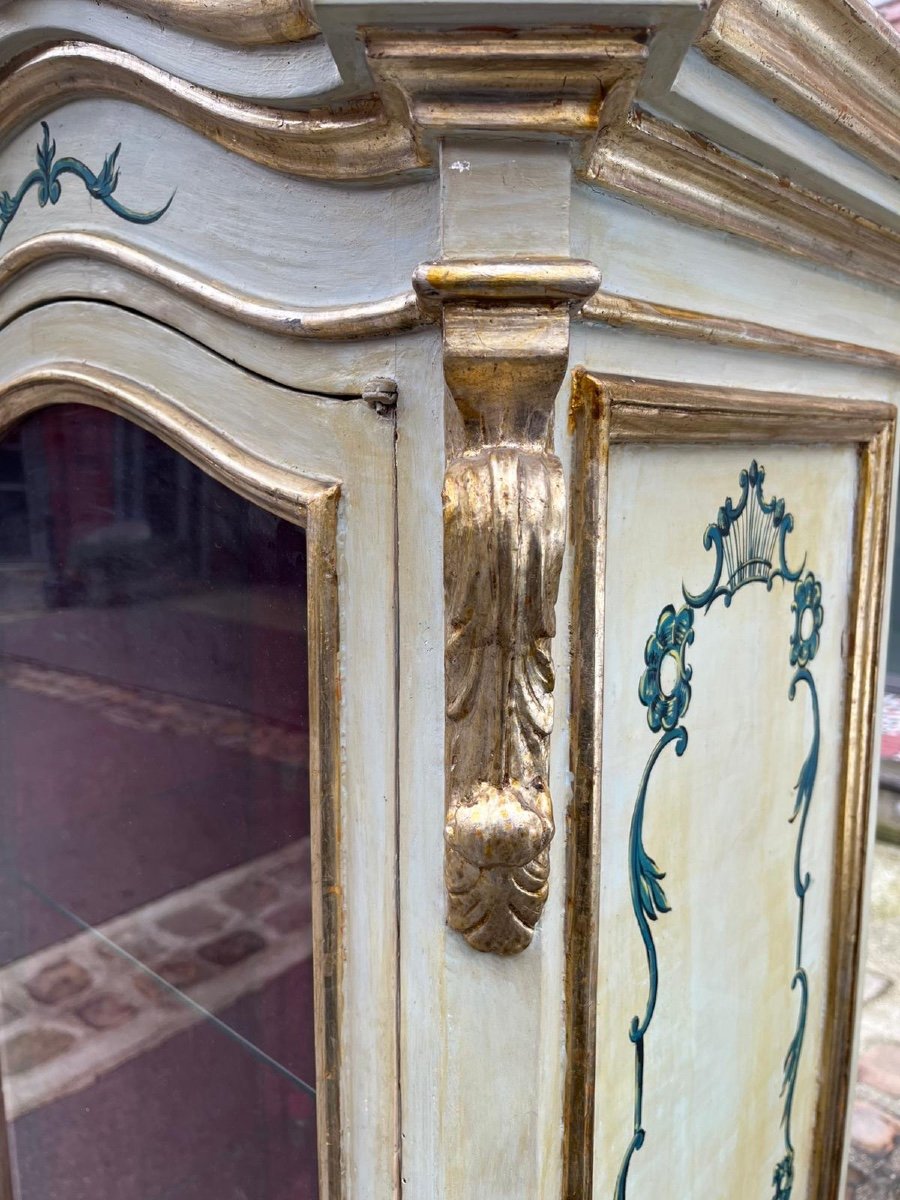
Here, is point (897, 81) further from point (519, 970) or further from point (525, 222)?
point (519, 970)

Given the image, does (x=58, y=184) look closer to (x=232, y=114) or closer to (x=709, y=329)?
(x=232, y=114)

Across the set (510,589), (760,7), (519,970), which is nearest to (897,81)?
(760,7)

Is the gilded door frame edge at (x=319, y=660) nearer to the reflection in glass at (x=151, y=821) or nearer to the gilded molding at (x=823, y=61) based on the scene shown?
the reflection in glass at (x=151, y=821)

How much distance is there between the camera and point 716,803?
0.70m

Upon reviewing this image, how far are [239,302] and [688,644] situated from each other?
14.4 inches

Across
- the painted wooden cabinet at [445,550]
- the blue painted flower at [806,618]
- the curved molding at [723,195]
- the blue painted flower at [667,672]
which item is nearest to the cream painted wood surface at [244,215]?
the painted wooden cabinet at [445,550]

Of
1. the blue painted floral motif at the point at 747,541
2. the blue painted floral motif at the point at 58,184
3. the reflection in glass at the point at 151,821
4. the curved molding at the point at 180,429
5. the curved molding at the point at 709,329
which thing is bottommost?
the reflection in glass at the point at 151,821

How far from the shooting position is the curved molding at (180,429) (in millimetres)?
555

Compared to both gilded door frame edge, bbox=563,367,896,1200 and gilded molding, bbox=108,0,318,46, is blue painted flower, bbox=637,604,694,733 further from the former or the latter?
gilded molding, bbox=108,0,318,46

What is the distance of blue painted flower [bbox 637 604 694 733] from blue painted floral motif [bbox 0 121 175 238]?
42 centimetres

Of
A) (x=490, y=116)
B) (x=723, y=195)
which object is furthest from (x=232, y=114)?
(x=723, y=195)

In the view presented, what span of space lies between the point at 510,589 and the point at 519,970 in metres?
0.23

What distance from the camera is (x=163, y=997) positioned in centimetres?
81

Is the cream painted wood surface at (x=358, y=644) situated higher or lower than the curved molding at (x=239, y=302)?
lower
